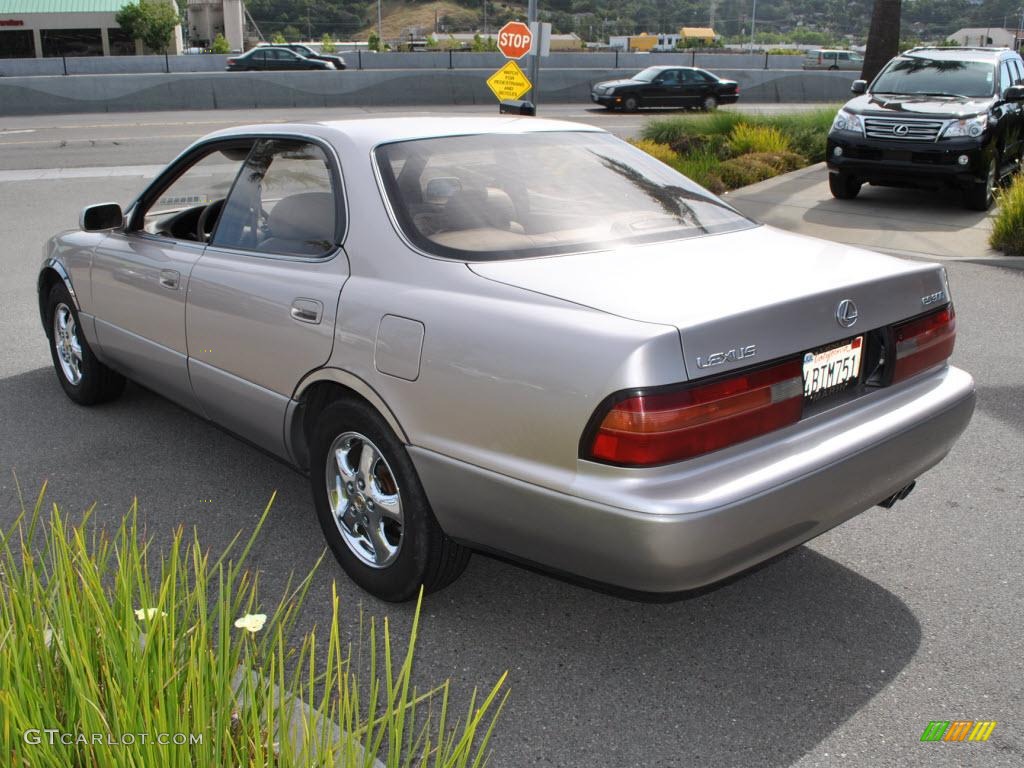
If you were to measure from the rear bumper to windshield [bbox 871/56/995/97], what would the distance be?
440 inches

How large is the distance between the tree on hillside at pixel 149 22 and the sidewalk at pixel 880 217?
2237 inches

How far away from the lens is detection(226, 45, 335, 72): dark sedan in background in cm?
3862

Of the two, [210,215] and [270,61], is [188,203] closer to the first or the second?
[210,215]

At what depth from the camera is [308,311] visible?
3646 mm

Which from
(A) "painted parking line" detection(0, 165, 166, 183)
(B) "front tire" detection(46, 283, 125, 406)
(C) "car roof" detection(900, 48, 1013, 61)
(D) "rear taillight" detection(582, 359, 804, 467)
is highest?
(C) "car roof" detection(900, 48, 1013, 61)

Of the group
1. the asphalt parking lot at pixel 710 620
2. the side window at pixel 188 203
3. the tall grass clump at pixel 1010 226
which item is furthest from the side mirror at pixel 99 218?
the tall grass clump at pixel 1010 226

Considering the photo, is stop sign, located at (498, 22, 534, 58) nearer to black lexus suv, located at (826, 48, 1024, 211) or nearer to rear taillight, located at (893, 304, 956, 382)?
black lexus suv, located at (826, 48, 1024, 211)

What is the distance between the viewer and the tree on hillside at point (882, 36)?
1878cm

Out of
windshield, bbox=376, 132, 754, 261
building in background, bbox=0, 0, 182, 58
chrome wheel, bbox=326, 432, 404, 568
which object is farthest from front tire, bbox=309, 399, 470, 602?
building in background, bbox=0, 0, 182, 58

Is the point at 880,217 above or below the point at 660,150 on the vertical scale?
below

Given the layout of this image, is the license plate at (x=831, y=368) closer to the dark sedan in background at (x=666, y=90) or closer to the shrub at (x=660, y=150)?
the shrub at (x=660, y=150)

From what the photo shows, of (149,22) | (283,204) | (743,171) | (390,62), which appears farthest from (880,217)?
(149,22)

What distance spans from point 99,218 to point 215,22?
103 meters

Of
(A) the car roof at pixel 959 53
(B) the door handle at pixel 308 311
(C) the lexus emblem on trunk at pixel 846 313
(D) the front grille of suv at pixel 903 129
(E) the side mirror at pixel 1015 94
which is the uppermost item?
(A) the car roof at pixel 959 53
